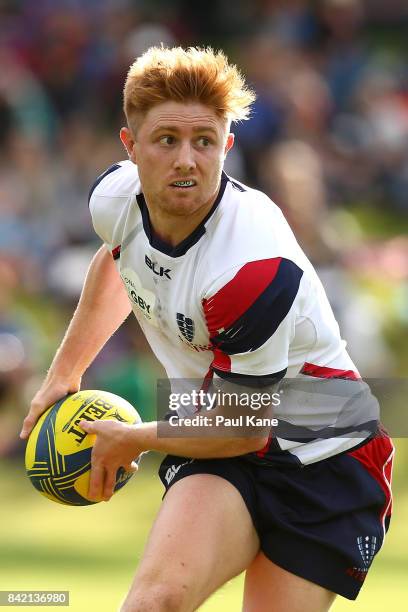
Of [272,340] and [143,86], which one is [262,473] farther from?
[143,86]

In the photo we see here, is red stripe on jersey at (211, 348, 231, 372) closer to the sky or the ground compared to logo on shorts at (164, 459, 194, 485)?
closer to the sky

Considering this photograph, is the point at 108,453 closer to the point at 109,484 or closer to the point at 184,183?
the point at 109,484

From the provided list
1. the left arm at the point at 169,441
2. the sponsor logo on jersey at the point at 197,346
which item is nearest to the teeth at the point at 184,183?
the sponsor logo on jersey at the point at 197,346

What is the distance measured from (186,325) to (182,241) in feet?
1.00

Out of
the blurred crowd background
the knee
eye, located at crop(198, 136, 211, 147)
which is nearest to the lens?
the knee

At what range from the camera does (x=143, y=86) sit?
4.47 meters

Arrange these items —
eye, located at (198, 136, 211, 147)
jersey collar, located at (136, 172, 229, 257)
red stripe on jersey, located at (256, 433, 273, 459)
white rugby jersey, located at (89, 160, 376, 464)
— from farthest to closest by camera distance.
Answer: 1. red stripe on jersey, located at (256, 433, 273, 459)
2. jersey collar, located at (136, 172, 229, 257)
3. eye, located at (198, 136, 211, 147)
4. white rugby jersey, located at (89, 160, 376, 464)

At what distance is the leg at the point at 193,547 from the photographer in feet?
14.1

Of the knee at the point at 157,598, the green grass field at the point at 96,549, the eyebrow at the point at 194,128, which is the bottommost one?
the green grass field at the point at 96,549

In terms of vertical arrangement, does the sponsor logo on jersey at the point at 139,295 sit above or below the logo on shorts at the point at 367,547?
above

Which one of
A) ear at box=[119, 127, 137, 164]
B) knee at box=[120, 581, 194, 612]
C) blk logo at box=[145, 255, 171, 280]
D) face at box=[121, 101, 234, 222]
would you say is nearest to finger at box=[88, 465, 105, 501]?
knee at box=[120, 581, 194, 612]

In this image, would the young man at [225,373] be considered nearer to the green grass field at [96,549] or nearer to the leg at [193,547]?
the leg at [193,547]

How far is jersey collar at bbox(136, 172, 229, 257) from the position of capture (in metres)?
4.57

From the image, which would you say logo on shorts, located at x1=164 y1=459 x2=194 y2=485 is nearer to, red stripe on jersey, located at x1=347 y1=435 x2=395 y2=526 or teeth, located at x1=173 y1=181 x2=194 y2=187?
red stripe on jersey, located at x1=347 y1=435 x2=395 y2=526
